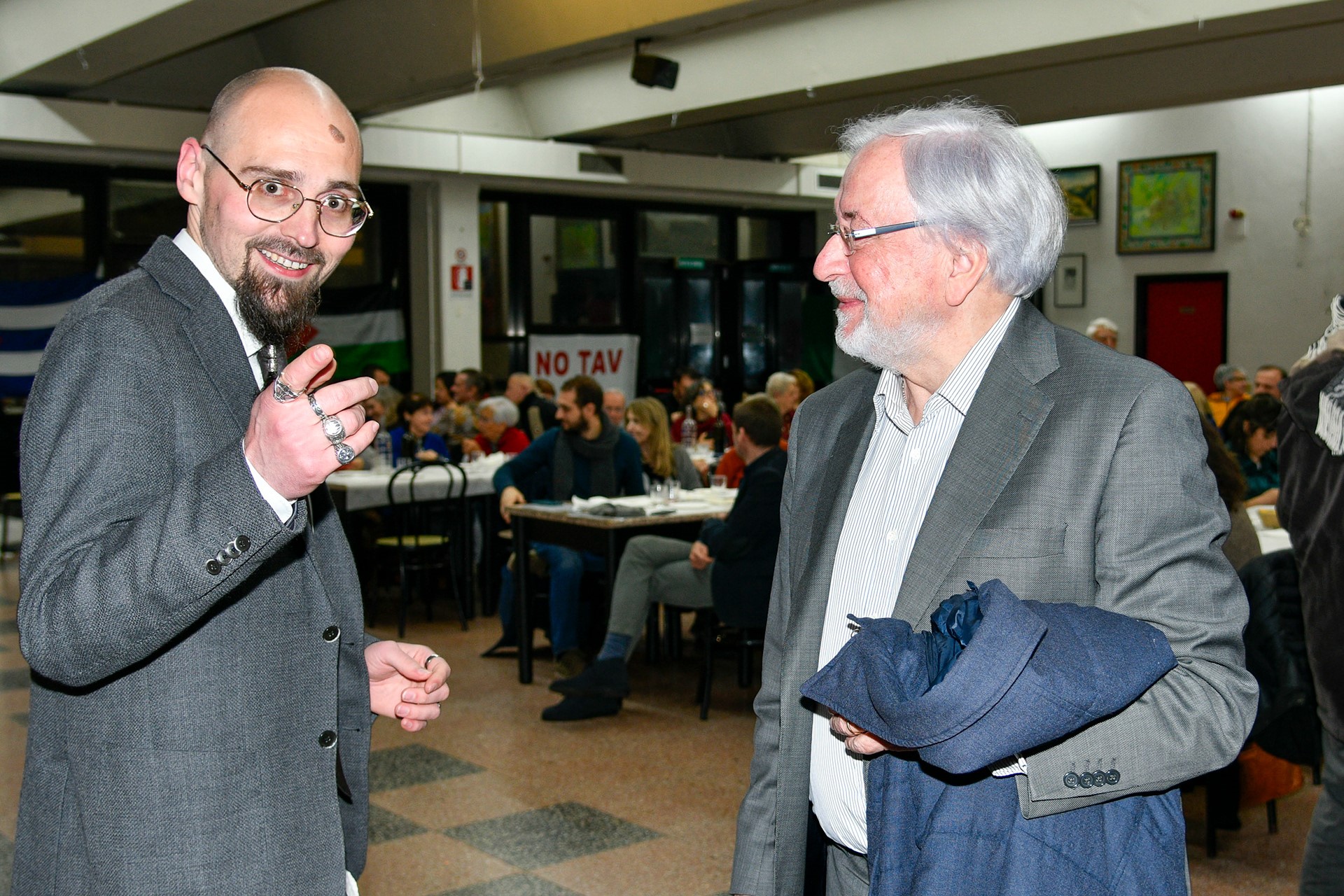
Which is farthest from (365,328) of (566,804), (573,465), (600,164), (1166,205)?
(566,804)

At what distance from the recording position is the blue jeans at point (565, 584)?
6.26 m

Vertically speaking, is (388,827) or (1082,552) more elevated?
(1082,552)

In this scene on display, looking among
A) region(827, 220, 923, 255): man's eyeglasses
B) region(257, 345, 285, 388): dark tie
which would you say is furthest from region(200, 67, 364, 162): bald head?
region(827, 220, 923, 255): man's eyeglasses

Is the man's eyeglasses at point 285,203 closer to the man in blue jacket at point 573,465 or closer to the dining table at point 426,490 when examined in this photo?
the man in blue jacket at point 573,465

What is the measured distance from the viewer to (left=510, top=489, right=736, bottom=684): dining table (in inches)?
231

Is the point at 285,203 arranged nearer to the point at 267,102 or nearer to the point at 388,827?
the point at 267,102

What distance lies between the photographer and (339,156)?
1467 mm

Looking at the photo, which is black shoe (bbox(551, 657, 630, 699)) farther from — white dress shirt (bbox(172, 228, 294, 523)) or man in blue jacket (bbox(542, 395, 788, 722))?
white dress shirt (bbox(172, 228, 294, 523))

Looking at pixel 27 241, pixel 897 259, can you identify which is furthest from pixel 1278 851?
pixel 27 241

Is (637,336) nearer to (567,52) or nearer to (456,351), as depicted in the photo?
(456,351)

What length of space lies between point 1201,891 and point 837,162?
12.2m

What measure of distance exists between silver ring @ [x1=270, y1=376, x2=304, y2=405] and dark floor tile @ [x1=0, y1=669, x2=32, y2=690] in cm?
572

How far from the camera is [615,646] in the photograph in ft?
18.9

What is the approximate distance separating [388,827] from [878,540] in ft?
9.67
